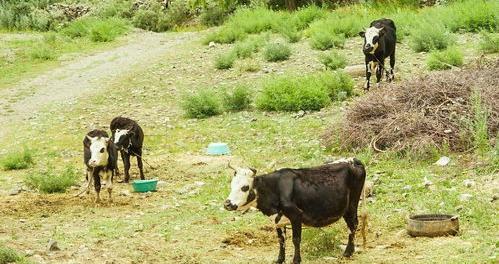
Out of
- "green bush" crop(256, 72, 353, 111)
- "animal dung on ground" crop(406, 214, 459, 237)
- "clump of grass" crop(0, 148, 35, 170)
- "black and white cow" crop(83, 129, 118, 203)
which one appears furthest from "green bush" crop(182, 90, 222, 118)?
"animal dung on ground" crop(406, 214, 459, 237)

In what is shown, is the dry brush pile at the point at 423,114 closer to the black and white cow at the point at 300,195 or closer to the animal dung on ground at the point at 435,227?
the animal dung on ground at the point at 435,227

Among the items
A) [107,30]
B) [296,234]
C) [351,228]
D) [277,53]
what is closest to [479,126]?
[351,228]

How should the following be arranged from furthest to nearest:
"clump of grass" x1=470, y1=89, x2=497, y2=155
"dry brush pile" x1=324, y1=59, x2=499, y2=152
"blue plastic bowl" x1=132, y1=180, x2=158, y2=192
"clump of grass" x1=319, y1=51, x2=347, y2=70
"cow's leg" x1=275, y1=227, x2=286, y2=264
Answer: "clump of grass" x1=319, y1=51, x2=347, y2=70 → "dry brush pile" x1=324, y1=59, x2=499, y2=152 → "blue plastic bowl" x1=132, y1=180, x2=158, y2=192 → "clump of grass" x1=470, y1=89, x2=497, y2=155 → "cow's leg" x1=275, y1=227, x2=286, y2=264

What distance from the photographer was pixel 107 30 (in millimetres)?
31578

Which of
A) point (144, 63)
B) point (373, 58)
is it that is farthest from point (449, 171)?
point (144, 63)

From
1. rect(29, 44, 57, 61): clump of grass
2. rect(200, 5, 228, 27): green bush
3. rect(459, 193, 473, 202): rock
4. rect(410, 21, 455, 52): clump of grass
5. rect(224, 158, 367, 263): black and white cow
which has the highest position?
rect(224, 158, 367, 263): black and white cow

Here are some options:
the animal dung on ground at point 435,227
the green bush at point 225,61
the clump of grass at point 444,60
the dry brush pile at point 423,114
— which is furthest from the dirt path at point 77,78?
the animal dung on ground at point 435,227

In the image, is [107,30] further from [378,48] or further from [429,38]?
[378,48]

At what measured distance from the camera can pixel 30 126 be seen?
59.2ft

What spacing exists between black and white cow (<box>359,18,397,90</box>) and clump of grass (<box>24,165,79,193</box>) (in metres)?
7.09

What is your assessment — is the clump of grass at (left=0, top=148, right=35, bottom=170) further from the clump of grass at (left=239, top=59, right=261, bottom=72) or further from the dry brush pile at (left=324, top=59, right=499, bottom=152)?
the clump of grass at (left=239, top=59, right=261, bottom=72)

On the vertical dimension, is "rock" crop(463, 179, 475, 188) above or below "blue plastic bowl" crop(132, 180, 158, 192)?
above

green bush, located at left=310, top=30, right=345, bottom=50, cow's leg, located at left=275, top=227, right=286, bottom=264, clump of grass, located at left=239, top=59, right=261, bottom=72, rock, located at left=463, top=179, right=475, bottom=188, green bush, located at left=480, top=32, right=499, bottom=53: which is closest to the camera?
cow's leg, located at left=275, top=227, right=286, bottom=264

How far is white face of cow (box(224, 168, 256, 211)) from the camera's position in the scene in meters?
7.86
